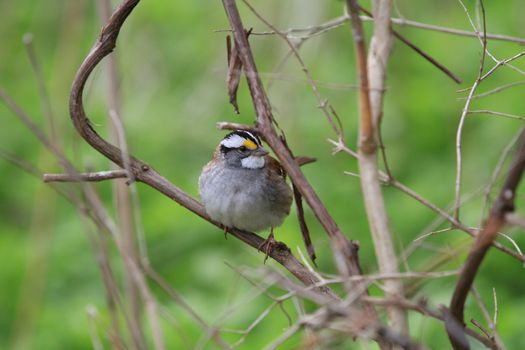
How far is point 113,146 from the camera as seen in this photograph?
73.9 inches

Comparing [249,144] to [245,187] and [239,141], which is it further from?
[245,187]

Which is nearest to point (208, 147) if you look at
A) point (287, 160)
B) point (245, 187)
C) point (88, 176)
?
point (245, 187)

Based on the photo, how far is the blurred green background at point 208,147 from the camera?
3.94 metres

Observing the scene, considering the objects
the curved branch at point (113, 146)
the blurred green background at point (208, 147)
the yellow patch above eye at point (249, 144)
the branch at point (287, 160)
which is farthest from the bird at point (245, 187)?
the branch at point (287, 160)

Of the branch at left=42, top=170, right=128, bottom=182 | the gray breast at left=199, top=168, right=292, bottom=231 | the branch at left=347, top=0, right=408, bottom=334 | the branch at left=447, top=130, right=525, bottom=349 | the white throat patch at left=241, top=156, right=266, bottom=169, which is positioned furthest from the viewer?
the white throat patch at left=241, top=156, right=266, bottom=169

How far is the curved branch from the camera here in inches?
67.6

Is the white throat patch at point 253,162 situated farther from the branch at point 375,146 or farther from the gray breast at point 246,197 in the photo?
the branch at point 375,146

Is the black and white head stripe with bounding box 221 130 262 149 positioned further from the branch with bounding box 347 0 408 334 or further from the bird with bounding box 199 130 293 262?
the branch with bounding box 347 0 408 334

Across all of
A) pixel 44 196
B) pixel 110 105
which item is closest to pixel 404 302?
pixel 110 105

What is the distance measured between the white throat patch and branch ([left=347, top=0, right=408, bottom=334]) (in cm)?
174

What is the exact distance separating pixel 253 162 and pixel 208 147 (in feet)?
7.39

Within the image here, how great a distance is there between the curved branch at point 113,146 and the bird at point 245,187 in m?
0.94

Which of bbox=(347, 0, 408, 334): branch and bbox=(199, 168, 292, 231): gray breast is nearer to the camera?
bbox=(347, 0, 408, 334): branch

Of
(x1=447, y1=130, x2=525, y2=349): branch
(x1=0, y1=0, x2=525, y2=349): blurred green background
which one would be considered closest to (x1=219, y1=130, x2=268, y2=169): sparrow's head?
(x1=0, y1=0, x2=525, y2=349): blurred green background
